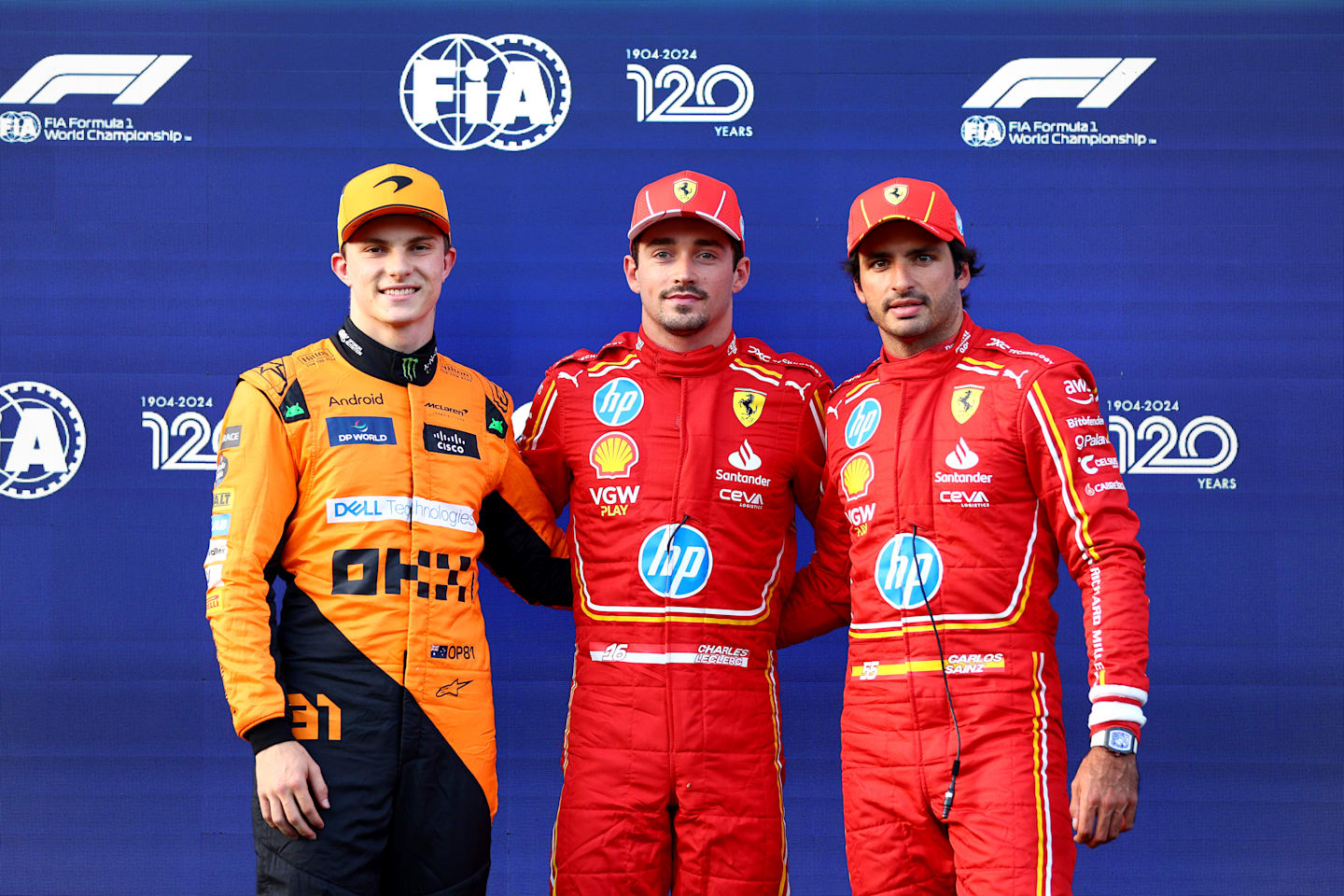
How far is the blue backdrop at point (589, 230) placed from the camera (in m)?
3.26

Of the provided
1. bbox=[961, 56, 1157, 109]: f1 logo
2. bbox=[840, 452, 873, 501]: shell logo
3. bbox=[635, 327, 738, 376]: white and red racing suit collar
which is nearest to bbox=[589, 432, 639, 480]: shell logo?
bbox=[635, 327, 738, 376]: white and red racing suit collar

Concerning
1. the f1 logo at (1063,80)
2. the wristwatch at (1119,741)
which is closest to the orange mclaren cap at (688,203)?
the f1 logo at (1063,80)

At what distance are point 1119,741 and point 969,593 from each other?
0.39 meters

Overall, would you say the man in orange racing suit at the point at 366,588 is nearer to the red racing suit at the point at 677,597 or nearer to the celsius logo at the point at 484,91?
the red racing suit at the point at 677,597

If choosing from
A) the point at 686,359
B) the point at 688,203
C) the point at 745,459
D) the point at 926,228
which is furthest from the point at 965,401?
the point at 688,203

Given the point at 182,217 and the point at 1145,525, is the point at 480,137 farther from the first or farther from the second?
the point at 1145,525

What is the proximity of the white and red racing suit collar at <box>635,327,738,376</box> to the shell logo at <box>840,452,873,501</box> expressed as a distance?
0.42 m

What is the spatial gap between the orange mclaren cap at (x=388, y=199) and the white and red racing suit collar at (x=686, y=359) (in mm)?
563

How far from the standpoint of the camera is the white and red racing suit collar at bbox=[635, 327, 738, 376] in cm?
269

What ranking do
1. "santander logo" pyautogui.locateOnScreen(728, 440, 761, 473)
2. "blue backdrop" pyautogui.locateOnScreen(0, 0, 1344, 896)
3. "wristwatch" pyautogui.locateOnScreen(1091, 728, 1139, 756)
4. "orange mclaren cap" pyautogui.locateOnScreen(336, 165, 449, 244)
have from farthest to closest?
"blue backdrop" pyautogui.locateOnScreen(0, 0, 1344, 896), "santander logo" pyautogui.locateOnScreen(728, 440, 761, 473), "orange mclaren cap" pyautogui.locateOnScreen(336, 165, 449, 244), "wristwatch" pyautogui.locateOnScreen(1091, 728, 1139, 756)

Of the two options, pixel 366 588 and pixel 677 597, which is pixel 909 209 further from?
pixel 366 588

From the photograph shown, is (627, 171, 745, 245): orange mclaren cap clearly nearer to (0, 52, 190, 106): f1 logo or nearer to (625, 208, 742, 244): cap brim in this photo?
(625, 208, 742, 244): cap brim

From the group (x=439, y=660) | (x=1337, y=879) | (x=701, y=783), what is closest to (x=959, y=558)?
(x=701, y=783)

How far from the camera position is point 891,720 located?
2291 millimetres
